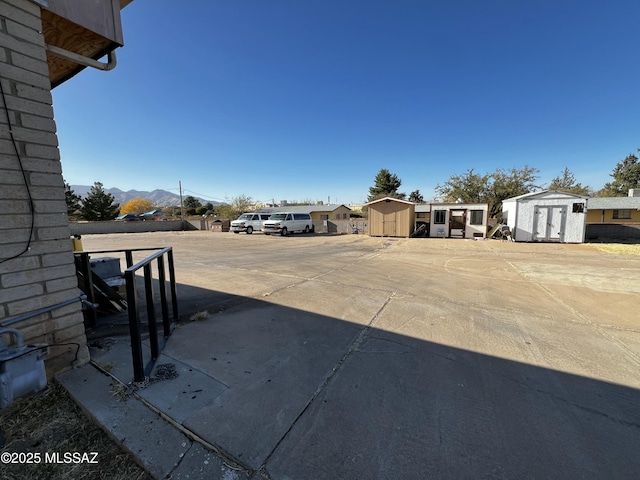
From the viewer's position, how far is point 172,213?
5509 centimetres

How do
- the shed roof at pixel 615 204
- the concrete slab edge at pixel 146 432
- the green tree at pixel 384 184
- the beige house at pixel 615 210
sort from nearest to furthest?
1. the concrete slab edge at pixel 146 432
2. the shed roof at pixel 615 204
3. the beige house at pixel 615 210
4. the green tree at pixel 384 184

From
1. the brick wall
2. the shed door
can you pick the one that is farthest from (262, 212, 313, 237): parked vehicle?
the brick wall

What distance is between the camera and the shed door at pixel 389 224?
19969 millimetres

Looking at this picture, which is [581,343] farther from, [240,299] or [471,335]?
[240,299]

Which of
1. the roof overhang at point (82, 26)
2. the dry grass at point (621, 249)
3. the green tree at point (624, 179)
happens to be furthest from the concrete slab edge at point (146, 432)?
the green tree at point (624, 179)

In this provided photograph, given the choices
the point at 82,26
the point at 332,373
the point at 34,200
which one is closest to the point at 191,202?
the point at 82,26

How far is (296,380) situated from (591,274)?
931cm

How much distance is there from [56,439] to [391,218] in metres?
19.8

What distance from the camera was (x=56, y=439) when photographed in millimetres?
1838

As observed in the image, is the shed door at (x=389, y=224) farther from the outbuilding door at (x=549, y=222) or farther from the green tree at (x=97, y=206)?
the green tree at (x=97, y=206)

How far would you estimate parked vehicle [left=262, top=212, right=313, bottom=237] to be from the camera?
848 inches

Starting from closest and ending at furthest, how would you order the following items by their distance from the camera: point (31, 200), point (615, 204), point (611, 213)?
point (31, 200), point (615, 204), point (611, 213)

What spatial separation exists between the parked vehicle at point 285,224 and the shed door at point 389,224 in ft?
23.5

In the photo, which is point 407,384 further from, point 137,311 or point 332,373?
point 137,311
